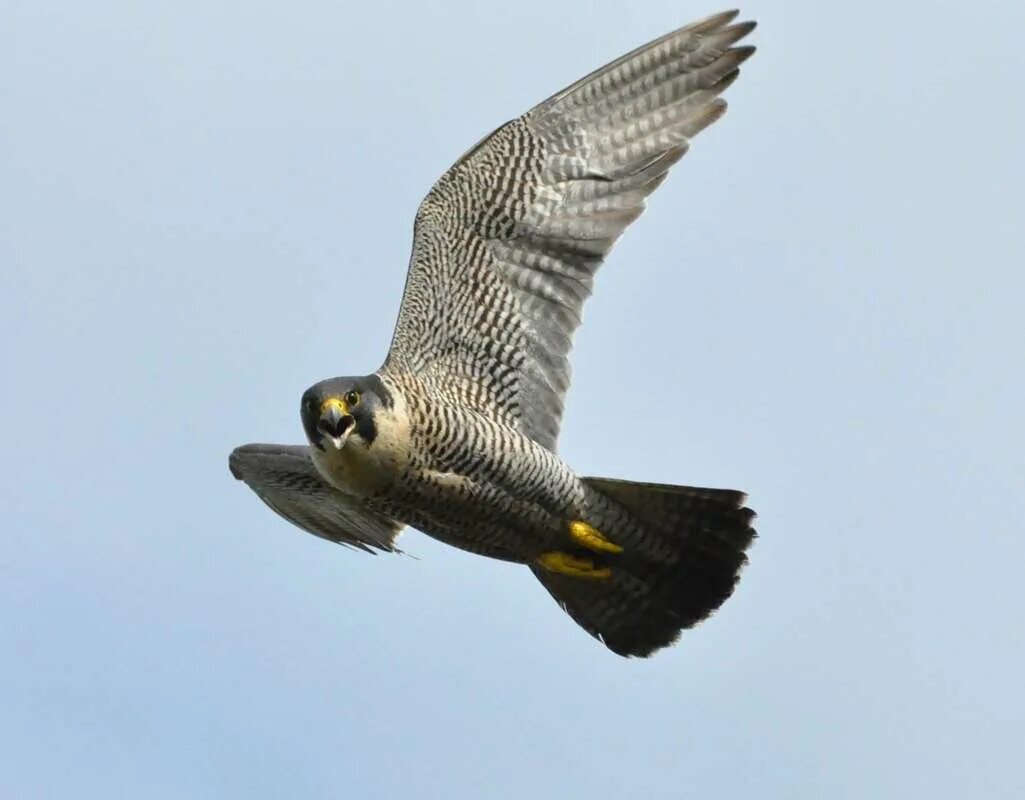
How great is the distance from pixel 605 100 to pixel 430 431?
9.75 feet

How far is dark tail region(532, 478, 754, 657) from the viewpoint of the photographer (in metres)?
14.0

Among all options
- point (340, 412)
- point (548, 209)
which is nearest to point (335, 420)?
point (340, 412)

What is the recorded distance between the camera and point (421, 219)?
14.4m

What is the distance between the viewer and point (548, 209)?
573 inches

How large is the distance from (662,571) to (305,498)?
109 inches

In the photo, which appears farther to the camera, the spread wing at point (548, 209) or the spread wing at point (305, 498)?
the spread wing at point (305, 498)

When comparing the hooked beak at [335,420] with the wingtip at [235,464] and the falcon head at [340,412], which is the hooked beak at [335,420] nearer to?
the falcon head at [340,412]

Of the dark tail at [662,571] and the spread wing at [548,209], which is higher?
the spread wing at [548,209]

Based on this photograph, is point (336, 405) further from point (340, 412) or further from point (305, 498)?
point (305, 498)

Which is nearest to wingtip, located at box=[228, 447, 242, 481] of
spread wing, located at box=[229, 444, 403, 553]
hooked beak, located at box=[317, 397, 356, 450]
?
spread wing, located at box=[229, 444, 403, 553]

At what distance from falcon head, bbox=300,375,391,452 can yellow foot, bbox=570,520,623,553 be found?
1722mm

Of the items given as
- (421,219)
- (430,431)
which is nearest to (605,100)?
(421,219)

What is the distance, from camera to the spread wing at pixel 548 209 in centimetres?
1423

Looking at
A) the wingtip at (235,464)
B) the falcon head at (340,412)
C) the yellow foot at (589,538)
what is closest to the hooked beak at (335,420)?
the falcon head at (340,412)
